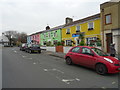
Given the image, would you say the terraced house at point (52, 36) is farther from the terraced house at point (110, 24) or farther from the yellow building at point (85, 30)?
the terraced house at point (110, 24)

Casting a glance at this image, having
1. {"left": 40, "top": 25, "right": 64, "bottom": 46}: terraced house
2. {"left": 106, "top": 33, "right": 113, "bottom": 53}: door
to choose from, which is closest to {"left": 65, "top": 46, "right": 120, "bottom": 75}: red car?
{"left": 106, "top": 33, "right": 113, "bottom": 53}: door

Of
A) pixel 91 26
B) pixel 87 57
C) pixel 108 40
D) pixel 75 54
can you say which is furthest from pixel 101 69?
pixel 91 26

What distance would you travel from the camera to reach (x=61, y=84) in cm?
390

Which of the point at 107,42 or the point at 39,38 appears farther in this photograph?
the point at 39,38

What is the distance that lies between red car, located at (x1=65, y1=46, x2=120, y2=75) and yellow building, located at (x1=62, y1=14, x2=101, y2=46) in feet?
30.5

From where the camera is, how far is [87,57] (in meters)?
5.93

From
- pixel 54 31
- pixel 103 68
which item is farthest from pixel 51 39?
pixel 103 68

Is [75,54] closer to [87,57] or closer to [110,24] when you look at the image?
[87,57]

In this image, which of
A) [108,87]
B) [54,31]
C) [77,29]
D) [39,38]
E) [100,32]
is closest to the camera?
[108,87]

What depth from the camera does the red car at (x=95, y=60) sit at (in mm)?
4955

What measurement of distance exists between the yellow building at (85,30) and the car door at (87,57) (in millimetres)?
9495

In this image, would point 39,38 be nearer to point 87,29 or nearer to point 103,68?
point 87,29

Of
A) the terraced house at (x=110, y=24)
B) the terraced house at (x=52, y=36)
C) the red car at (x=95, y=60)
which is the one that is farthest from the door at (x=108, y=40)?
the terraced house at (x=52, y=36)

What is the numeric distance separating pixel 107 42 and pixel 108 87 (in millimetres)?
10648
